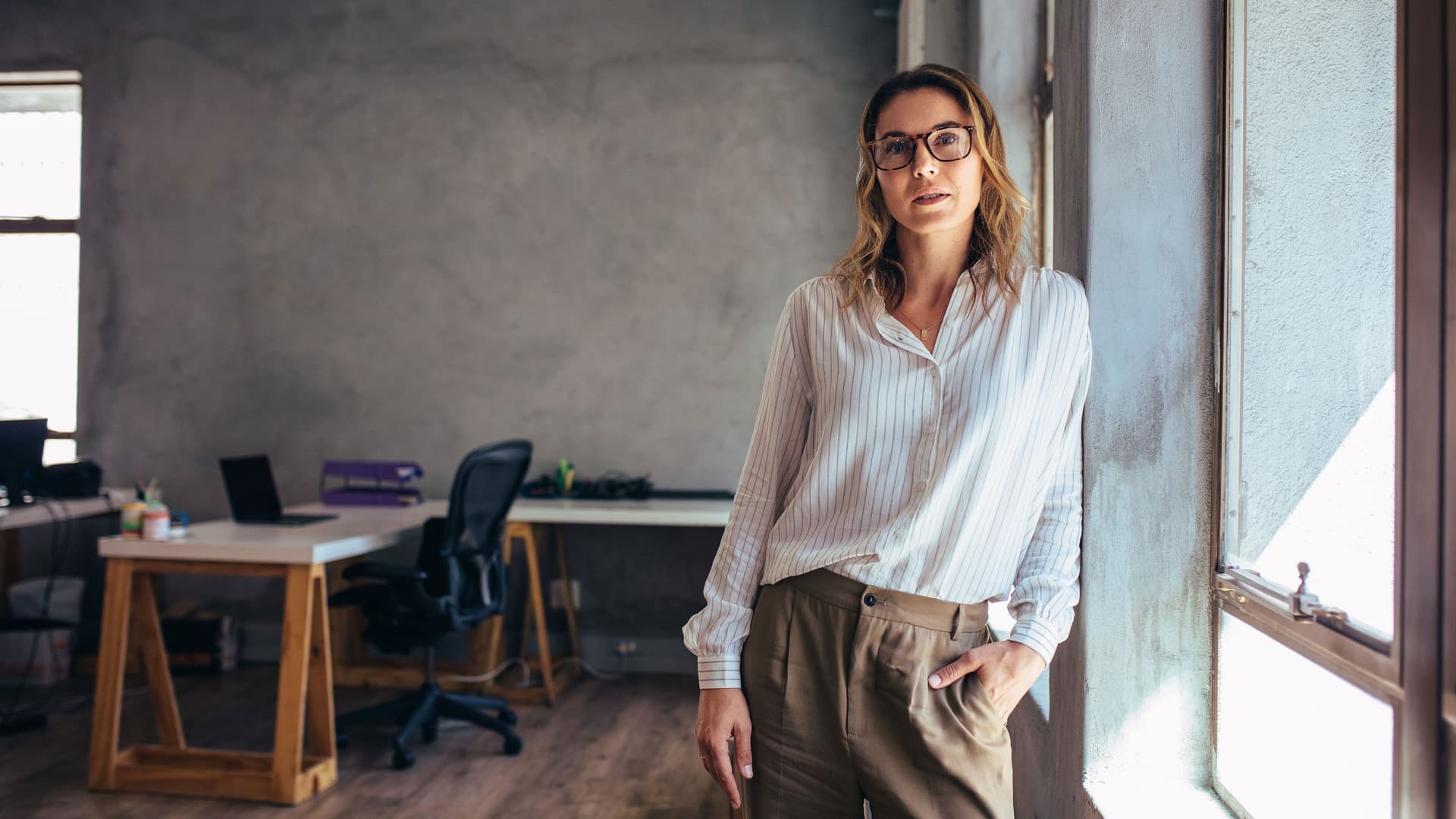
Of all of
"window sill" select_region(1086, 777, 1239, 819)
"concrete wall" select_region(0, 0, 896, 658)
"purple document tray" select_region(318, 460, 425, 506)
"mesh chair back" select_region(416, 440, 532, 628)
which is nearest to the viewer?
Answer: "window sill" select_region(1086, 777, 1239, 819)

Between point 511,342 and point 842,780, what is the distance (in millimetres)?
3671

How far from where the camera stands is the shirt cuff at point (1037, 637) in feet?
3.56

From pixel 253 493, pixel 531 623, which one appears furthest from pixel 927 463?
pixel 531 623

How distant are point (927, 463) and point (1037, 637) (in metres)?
0.23

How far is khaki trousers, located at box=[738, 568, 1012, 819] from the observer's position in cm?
104

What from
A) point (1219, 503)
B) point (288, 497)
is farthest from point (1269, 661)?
point (288, 497)

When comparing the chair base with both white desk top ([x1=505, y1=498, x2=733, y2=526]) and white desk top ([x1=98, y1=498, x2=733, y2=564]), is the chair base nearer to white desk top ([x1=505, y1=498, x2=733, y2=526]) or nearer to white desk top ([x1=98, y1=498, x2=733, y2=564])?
white desk top ([x1=98, y1=498, x2=733, y2=564])

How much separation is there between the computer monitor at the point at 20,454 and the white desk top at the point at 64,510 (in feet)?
0.34

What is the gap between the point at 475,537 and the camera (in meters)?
3.29

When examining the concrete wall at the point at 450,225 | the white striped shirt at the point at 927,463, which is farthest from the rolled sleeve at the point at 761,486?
the concrete wall at the point at 450,225

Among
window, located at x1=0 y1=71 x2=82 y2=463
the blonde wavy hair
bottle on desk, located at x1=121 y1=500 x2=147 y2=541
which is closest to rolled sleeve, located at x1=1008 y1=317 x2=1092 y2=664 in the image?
the blonde wavy hair

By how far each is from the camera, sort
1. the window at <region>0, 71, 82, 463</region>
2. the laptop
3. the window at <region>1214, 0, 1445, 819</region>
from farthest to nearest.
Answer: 1. the window at <region>0, 71, 82, 463</region>
2. the laptop
3. the window at <region>1214, 0, 1445, 819</region>

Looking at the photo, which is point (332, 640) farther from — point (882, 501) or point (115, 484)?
point (882, 501)

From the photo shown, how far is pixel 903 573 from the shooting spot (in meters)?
1.06
